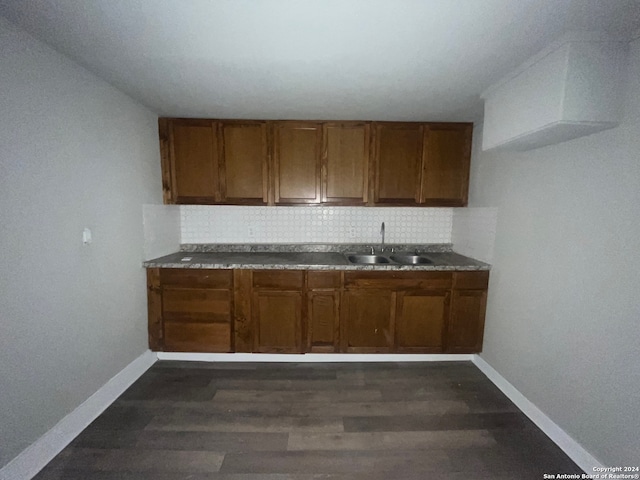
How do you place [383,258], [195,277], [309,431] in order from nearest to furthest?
[309,431]
[195,277]
[383,258]

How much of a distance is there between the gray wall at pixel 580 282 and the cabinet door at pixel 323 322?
4.57ft

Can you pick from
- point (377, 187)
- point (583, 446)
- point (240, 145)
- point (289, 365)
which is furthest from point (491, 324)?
point (240, 145)

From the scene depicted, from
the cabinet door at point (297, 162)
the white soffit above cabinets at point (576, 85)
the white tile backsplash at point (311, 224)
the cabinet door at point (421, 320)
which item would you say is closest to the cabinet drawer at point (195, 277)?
the white tile backsplash at point (311, 224)

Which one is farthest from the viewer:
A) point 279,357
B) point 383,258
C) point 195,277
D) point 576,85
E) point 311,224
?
point 311,224

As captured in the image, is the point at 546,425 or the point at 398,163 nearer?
the point at 546,425

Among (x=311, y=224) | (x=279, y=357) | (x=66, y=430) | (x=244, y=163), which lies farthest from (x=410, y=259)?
(x=66, y=430)

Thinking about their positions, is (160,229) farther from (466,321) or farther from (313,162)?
(466,321)

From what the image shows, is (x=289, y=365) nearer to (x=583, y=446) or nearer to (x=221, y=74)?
(x=583, y=446)

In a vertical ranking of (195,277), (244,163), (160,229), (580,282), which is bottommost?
(195,277)

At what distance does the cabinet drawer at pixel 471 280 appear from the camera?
2.45 m

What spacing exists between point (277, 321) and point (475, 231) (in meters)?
2.09

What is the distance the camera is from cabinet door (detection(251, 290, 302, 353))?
249cm

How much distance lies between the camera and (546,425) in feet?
5.78

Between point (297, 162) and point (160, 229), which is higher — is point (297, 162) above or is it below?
above
